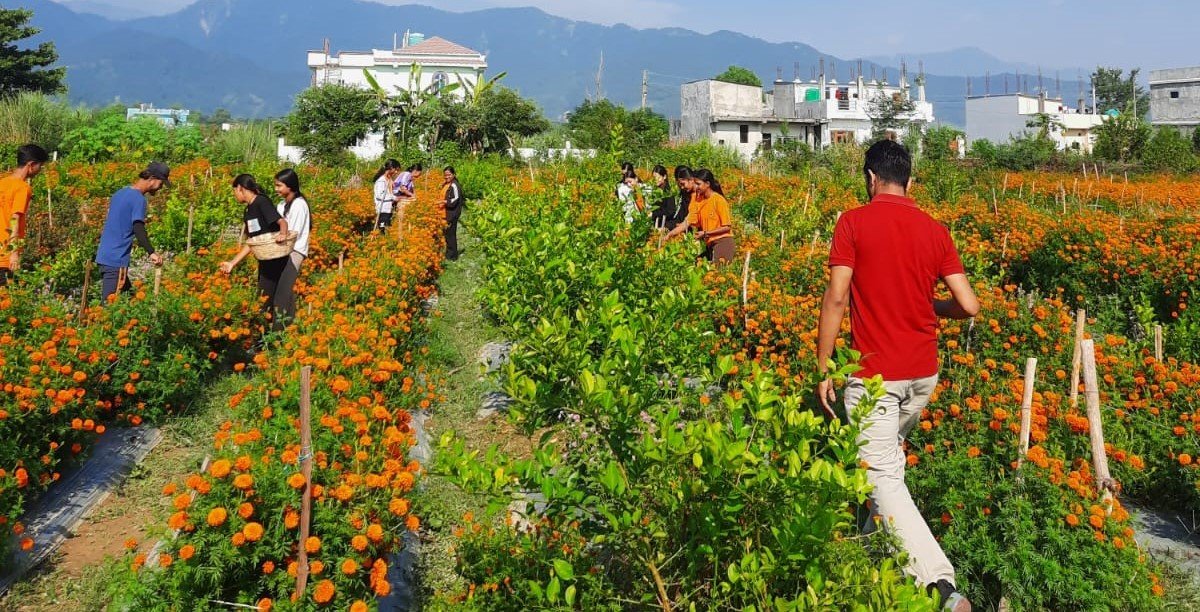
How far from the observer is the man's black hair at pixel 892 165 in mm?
3023

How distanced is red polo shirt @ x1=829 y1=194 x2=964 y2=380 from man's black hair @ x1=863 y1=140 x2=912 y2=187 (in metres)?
0.08

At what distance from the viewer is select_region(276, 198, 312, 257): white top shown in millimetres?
5891

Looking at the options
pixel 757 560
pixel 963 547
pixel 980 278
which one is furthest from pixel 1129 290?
pixel 757 560

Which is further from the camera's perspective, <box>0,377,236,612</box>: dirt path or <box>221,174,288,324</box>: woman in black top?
<box>221,174,288,324</box>: woman in black top

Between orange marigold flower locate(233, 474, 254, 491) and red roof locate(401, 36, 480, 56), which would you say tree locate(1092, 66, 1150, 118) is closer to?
red roof locate(401, 36, 480, 56)

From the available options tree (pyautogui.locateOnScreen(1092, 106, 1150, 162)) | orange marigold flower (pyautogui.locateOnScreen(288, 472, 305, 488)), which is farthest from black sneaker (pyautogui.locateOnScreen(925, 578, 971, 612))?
tree (pyautogui.locateOnScreen(1092, 106, 1150, 162))

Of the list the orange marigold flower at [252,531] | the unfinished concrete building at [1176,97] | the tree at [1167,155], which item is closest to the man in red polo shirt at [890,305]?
the orange marigold flower at [252,531]

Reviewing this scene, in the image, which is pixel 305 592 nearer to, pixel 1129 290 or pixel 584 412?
pixel 584 412

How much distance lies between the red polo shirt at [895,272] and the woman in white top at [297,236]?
416 centimetres

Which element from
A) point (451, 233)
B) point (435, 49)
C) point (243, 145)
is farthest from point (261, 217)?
point (435, 49)

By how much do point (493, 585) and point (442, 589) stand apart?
1.99 feet

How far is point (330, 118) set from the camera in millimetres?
32719

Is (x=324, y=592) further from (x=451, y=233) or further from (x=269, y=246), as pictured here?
(x=451, y=233)

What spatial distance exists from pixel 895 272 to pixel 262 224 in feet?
14.4
